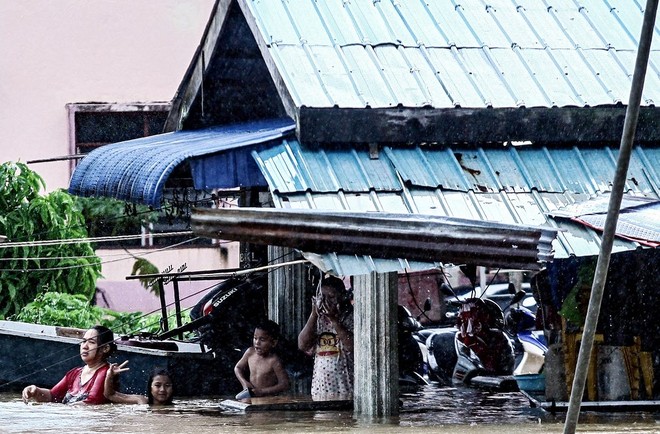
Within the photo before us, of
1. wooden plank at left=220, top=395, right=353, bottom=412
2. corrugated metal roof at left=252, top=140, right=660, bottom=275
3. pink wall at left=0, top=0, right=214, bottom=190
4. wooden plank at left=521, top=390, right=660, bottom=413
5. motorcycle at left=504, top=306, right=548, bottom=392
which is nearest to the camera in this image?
corrugated metal roof at left=252, top=140, right=660, bottom=275

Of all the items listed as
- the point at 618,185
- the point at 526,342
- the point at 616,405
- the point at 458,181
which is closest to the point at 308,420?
the point at 458,181

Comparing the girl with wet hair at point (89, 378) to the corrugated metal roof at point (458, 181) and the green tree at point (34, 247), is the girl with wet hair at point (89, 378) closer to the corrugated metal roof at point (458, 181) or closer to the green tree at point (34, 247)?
the corrugated metal roof at point (458, 181)

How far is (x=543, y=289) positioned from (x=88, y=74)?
566 inches

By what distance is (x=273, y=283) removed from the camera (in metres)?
13.9

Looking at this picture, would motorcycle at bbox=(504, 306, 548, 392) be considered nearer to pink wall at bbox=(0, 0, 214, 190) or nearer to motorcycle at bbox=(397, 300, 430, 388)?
motorcycle at bbox=(397, 300, 430, 388)

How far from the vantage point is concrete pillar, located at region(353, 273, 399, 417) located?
10461 millimetres

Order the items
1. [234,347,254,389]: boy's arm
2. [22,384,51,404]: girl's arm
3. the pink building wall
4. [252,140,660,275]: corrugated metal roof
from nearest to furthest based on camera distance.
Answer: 1. [252,140,660,275]: corrugated metal roof
2. [234,347,254,389]: boy's arm
3. [22,384,51,404]: girl's arm
4. the pink building wall

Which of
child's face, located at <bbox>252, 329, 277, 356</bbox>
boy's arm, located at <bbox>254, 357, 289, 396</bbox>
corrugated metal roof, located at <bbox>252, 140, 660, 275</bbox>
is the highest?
corrugated metal roof, located at <bbox>252, 140, 660, 275</bbox>

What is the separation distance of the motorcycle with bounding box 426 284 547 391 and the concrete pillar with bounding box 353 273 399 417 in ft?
14.6

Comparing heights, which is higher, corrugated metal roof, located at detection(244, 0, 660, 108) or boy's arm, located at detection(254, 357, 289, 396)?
corrugated metal roof, located at detection(244, 0, 660, 108)

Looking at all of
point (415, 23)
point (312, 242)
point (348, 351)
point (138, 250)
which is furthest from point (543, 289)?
point (138, 250)

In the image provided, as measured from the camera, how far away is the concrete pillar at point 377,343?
10.5m

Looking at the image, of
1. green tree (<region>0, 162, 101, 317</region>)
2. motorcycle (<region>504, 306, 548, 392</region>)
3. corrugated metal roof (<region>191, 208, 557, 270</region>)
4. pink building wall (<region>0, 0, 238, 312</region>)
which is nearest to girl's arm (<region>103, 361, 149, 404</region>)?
corrugated metal roof (<region>191, 208, 557, 270</region>)

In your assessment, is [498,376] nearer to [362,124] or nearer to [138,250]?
[362,124]
